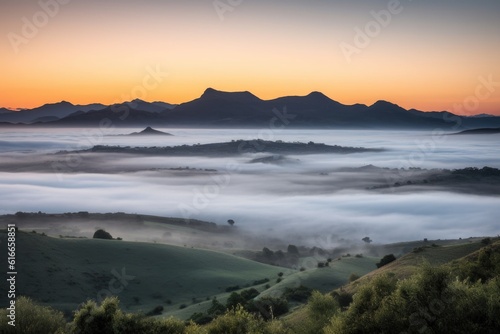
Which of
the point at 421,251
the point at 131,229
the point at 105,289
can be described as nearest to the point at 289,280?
the point at 421,251

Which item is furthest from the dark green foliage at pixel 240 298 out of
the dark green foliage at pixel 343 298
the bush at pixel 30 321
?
the bush at pixel 30 321

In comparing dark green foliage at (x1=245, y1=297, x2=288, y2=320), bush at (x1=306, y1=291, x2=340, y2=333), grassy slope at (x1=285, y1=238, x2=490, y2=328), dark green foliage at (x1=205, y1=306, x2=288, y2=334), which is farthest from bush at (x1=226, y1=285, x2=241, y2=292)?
dark green foliage at (x1=205, y1=306, x2=288, y2=334)

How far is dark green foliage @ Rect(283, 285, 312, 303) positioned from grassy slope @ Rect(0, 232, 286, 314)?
18785 millimetres

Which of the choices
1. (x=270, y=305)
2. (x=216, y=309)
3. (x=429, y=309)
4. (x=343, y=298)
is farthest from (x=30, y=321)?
(x=216, y=309)

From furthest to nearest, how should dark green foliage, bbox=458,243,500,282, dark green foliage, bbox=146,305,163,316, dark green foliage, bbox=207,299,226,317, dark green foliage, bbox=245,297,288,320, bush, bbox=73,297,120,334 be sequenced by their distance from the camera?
dark green foliage, bbox=146,305,163,316, dark green foliage, bbox=207,299,226,317, dark green foliage, bbox=245,297,288,320, dark green foliage, bbox=458,243,500,282, bush, bbox=73,297,120,334

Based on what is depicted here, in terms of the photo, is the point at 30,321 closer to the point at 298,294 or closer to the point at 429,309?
the point at 429,309

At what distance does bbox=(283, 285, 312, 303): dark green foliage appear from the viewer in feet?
209

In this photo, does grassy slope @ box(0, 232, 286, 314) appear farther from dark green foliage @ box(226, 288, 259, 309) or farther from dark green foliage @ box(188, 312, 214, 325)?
dark green foliage @ box(188, 312, 214, 325)

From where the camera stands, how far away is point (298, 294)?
6488cm

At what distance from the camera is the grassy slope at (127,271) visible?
7803 centimetres

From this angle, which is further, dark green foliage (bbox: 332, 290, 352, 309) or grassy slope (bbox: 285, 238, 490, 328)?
grassy slope (bbox: 285, 238, 490, 328)

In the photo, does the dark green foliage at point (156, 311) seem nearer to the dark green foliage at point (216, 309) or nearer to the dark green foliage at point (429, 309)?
the dark green foliage at point (216, 309)

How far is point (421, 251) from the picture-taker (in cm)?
6341

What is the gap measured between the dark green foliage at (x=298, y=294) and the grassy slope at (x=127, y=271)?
61.6 feet
